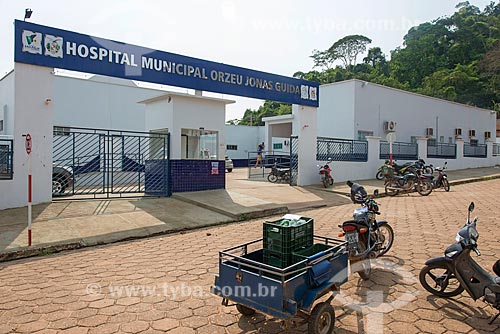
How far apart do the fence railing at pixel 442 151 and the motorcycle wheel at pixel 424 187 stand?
899 cm

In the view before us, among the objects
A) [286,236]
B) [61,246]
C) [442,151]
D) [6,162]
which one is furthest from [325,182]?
[442,151]

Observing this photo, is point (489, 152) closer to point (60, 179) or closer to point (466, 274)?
point (466, 274)

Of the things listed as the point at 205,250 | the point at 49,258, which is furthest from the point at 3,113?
the point at 205,250

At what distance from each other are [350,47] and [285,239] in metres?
49.7

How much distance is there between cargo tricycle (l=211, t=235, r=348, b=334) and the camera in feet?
9.30

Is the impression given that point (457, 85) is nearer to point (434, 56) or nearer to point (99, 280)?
point (434, 56)

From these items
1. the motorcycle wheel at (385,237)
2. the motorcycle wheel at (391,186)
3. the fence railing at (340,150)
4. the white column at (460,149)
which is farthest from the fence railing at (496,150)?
the motorcycle wheel at (385,237)

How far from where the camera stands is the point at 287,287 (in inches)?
111

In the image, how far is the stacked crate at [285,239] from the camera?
10.9 feet

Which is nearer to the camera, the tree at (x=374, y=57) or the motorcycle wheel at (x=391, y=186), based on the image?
the motorcycle wheel at (x=391, y=186)

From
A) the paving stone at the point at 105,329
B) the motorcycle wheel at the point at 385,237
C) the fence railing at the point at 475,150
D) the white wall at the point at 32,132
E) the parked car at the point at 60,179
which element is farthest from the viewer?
the fence railing at the point at 475,150

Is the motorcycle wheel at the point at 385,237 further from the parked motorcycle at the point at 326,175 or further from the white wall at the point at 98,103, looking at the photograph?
the white wall at the point at 98,103

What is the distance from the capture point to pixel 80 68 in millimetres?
8398

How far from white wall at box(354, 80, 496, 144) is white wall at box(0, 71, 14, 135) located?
51.6 feet
